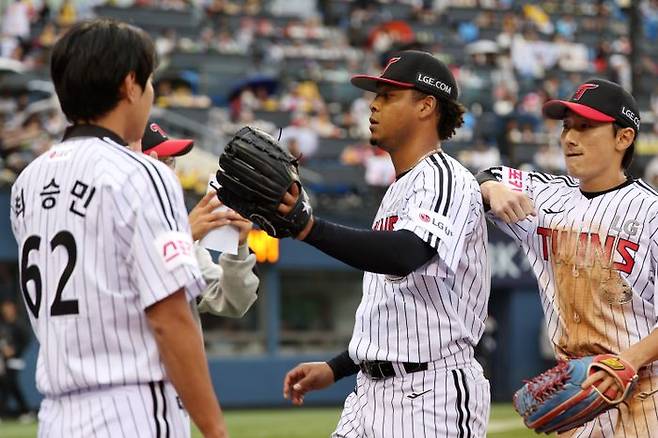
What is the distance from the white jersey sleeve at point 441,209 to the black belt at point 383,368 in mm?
389

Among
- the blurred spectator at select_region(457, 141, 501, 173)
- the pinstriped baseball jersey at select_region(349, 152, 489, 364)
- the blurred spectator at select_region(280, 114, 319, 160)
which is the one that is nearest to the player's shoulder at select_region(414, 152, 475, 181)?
the pinstriped baseball jersey at select_region(349, 152, 489, 364)

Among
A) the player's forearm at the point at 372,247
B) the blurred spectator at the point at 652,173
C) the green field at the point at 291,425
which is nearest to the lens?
the player's forearm at the point at 372,247

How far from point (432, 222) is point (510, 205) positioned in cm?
55

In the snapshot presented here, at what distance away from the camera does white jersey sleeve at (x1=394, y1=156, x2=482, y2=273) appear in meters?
4.25

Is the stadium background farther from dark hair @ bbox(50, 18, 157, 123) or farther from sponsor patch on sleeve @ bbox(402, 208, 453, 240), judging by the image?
dark hair @ bbox(50, 18, 157, 123)

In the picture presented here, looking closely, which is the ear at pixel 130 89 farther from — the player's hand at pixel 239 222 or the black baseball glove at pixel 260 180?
the player's hand at pixel 239 222

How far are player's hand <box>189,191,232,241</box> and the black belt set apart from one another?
30.7 inches

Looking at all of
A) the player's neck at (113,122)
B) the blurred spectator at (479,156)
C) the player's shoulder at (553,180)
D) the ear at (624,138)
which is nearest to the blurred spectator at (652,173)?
the blurred spectator at (479,156)

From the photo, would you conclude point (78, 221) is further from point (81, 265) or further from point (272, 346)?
point (272, 346)

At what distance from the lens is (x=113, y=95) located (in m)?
3.34

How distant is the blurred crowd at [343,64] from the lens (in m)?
17.9

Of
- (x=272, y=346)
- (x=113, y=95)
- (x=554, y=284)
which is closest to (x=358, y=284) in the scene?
(x=272, y=346)

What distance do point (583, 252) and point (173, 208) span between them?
2.16 meters

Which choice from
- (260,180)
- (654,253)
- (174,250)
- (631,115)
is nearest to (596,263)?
(654,253)
